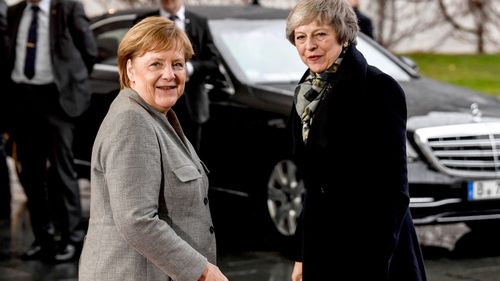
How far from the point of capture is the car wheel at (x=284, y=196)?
8.76m

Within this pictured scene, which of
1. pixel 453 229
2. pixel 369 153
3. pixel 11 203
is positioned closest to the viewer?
pixel 369 153

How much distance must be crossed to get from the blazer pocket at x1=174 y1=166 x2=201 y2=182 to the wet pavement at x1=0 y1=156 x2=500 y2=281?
3.87 m

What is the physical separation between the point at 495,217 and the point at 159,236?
17.0 feet

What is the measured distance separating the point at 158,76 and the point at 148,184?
382 millimetres

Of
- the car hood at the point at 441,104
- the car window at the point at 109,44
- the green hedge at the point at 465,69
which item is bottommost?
the green hedge at the point at 465,69

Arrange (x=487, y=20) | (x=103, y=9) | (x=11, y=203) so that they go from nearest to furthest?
(x=11, y=203) < (x=103, y=9) < (x=487, y=20)

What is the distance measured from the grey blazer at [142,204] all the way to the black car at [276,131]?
4591mm

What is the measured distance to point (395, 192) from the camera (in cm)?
409

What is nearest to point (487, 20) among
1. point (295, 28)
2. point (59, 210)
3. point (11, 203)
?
point (11, 203)

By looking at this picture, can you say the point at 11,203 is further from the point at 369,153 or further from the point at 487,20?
the point at 487,20

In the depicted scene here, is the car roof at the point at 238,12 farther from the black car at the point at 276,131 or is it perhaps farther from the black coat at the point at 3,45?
the black coat at the point at 3,45

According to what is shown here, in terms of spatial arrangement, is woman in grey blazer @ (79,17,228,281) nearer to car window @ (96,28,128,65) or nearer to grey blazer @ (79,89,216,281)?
grey blazer @ (79,89,216,281)

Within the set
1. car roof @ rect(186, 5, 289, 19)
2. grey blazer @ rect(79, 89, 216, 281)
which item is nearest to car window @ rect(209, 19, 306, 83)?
car roof @ rect(186, 5, 289, 19)

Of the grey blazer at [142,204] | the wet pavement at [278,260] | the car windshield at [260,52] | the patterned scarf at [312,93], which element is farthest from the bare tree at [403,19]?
the grey blazer at [142,204]
